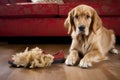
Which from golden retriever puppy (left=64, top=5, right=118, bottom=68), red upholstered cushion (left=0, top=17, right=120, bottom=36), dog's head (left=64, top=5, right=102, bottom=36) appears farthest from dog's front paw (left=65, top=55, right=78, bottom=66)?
red upholstered cushion (left=0, top=17, right=120, bottom=36)

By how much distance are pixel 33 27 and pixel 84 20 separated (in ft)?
4.07

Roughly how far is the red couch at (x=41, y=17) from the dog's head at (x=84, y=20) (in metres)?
0.88

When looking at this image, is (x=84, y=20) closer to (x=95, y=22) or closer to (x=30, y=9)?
(x=95, y=22)

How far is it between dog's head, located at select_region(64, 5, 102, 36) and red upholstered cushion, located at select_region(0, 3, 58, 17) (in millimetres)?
903

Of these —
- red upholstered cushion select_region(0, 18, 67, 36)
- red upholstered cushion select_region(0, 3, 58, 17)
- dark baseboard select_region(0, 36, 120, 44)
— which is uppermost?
red upholstered cushion select_region(0, 3, 58, 17)

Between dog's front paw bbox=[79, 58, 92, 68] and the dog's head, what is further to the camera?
the dog's head

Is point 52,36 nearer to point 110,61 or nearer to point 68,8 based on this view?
point 68,8

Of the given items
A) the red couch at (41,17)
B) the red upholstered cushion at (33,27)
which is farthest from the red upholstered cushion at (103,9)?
the red upholstered cushion at (33,27)

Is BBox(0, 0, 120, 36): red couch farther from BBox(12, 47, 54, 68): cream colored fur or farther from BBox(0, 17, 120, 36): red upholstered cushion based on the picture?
BBox(12, 47, 54, 68): cream colored fur

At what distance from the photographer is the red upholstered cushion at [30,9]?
3.50 metres

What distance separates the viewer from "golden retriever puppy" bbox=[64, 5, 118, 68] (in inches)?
99.3

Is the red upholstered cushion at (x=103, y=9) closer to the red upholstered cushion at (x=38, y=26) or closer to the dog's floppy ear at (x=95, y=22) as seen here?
the red upholstered cushion at (x=38, y=26)

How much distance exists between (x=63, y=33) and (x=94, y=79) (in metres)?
1.64

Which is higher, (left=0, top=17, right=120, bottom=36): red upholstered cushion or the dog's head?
the dog's head
